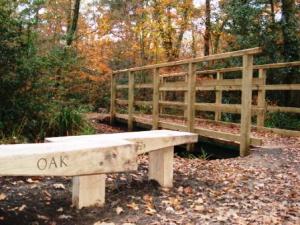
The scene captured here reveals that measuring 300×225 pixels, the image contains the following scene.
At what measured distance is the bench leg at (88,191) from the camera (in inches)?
148

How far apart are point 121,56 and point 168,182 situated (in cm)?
1730

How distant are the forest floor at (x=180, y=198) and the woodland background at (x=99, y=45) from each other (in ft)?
7.79

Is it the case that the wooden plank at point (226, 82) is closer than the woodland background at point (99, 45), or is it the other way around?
the woodland background at point (99, 45)

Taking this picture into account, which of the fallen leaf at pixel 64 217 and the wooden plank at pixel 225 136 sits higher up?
the wooden plank at pixel 225 136

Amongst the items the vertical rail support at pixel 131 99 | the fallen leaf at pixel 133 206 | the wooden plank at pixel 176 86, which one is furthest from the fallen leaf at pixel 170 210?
the vertical rail support at pixel 131 99

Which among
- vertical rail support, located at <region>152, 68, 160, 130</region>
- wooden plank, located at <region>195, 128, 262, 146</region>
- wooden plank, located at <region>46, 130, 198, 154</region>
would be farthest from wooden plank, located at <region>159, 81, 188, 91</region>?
wooden plank, located at <region>46, 130, 198, 154</region>

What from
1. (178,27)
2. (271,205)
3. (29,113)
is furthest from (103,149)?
(178,27)

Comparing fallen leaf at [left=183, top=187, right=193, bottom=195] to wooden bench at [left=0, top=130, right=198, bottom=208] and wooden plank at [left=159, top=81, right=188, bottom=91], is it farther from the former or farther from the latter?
wooden plank at [left=159, top=81, right=188, bottom=91]

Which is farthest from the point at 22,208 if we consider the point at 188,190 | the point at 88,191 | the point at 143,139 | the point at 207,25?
the point at 207,25

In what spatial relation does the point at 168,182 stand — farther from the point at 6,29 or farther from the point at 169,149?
the point at 6,29

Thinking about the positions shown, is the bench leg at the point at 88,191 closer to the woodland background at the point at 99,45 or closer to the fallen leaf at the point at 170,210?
the fallen leaf at the point at 170,210

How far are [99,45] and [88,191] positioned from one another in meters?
17.6

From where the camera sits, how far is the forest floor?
11.7 ft

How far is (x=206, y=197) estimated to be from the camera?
14.0ft
